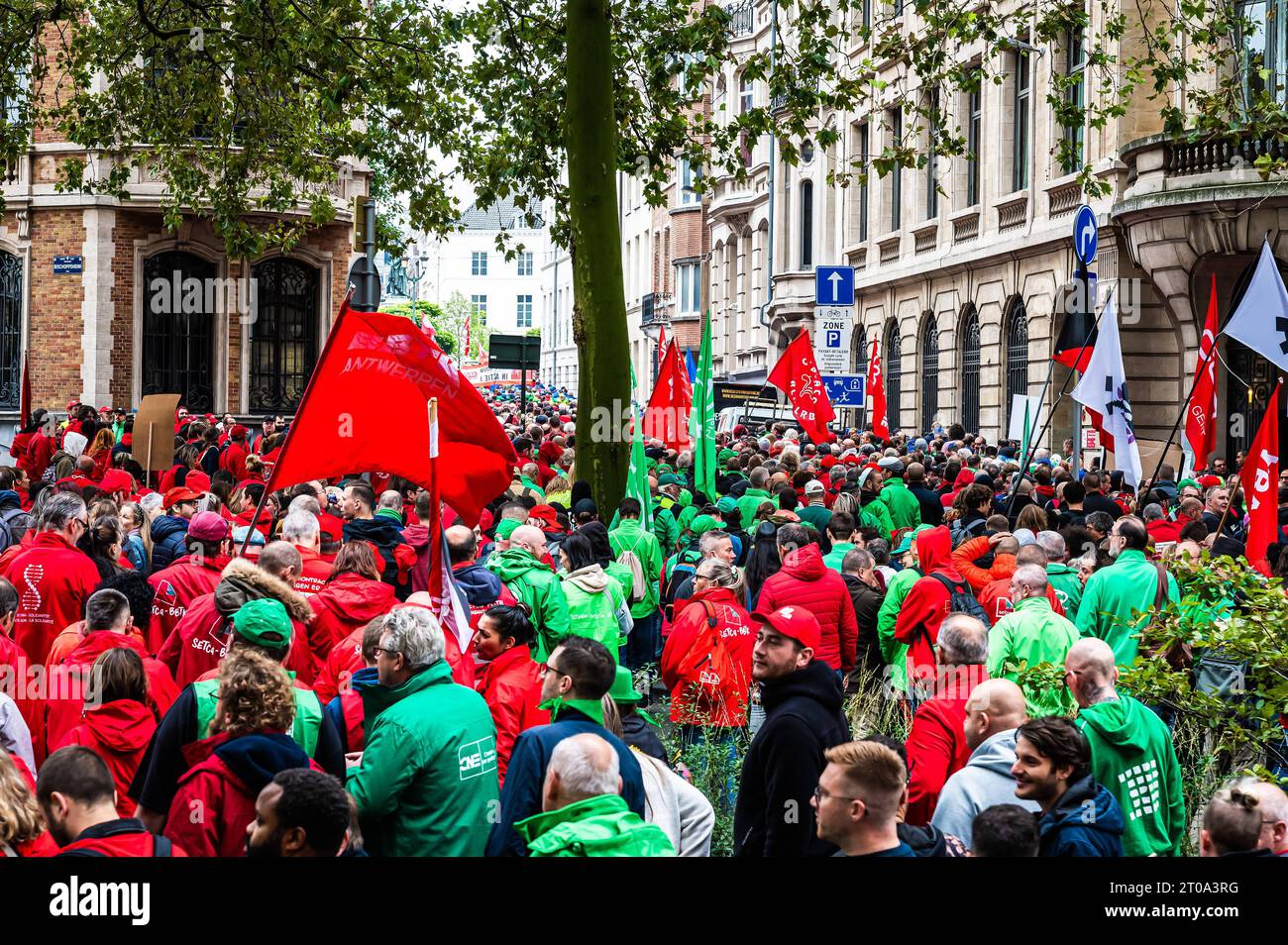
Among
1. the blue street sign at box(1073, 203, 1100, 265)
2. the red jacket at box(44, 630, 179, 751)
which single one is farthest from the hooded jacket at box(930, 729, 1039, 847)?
the blue street sign at box(1073, 203, 1100, 265)

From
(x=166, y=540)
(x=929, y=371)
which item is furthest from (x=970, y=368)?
(x=166, y=540)

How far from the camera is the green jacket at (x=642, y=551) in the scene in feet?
36.5

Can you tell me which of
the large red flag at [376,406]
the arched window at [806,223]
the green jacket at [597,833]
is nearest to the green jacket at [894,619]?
the large red flag at [376,406]

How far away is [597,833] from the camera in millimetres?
4246

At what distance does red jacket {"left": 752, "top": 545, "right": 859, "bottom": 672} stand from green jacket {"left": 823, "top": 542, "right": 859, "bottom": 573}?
3.37 ft

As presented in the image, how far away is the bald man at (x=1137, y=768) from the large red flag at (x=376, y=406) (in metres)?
3.23

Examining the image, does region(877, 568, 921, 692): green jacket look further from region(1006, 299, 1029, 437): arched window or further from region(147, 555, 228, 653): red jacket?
region(1006, 299, 1029, 437): arched window

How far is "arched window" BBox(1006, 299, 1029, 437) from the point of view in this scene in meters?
28.4

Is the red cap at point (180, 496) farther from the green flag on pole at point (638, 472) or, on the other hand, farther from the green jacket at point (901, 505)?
the green jacket at point (901, 505)

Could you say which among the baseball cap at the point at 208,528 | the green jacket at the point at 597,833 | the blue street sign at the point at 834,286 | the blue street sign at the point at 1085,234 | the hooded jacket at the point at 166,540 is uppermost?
the blue street sign at the point at 834,286

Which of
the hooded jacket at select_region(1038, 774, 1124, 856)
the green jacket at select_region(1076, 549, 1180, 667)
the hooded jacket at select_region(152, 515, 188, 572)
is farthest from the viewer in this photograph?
the hooded jacket at select_region(152, 515, 188, 572)

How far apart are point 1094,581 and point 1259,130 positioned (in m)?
5.73

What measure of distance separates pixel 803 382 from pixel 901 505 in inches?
230

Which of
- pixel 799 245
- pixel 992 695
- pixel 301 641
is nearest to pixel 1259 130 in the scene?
pixel 992 695
